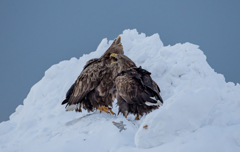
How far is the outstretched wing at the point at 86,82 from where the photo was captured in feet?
25.1

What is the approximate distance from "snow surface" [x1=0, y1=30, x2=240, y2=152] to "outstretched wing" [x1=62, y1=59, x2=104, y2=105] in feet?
2.52

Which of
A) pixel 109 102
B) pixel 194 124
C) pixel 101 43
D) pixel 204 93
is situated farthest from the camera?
pixel 101 43

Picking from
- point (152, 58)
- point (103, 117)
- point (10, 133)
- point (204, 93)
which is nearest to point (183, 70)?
point (152, 58)

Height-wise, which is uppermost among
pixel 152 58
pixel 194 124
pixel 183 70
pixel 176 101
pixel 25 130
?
pixel 152 58

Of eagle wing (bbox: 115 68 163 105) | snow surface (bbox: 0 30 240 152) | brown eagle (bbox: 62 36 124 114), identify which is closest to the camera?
snow surface (bbox: 0 30 240 152)

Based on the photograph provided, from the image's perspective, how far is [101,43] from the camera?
15023mm

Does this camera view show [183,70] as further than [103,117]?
Yes

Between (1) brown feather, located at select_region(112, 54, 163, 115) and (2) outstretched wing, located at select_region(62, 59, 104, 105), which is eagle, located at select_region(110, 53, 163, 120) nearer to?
(1) brown feather, located at select_region(112, 54, 163, 115)

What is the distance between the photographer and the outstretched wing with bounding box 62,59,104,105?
7652mm

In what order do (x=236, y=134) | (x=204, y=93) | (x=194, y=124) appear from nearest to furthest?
(x=236, y=134) → (x=194, y=124) → (x=204, y=93)

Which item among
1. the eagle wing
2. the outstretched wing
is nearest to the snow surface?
the eagle wing

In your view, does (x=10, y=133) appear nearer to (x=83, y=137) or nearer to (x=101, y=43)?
(x=83, y=137)

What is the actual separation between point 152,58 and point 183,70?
6.22 ft

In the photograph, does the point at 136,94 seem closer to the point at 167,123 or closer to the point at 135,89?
the point at 135,89
